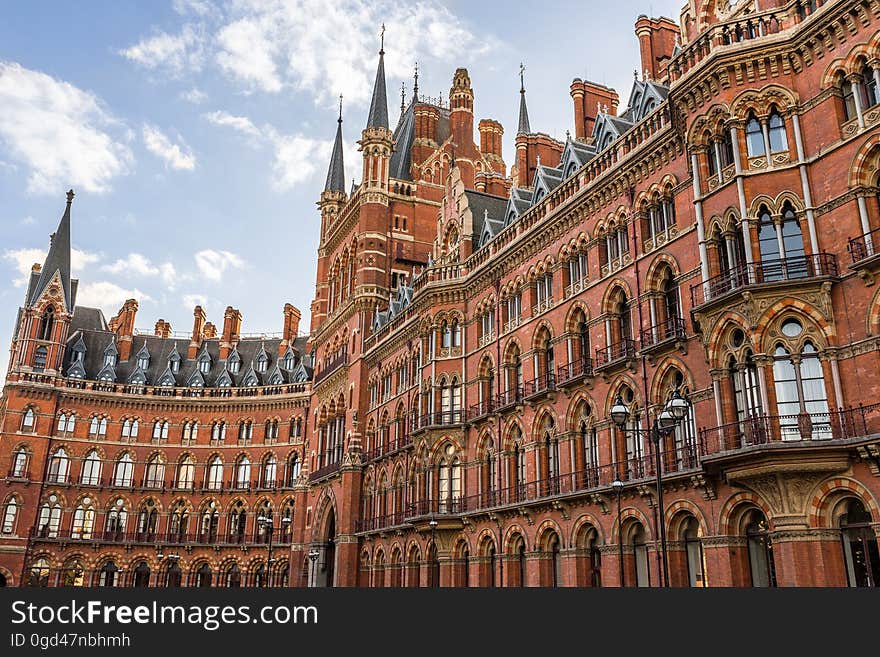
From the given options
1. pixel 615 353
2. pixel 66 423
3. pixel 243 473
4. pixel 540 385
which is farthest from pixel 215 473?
pixel 615 353

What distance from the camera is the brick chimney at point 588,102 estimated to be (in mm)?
43725

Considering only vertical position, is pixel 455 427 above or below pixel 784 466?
above

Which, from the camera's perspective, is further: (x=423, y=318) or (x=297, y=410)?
(x=297, y=410)

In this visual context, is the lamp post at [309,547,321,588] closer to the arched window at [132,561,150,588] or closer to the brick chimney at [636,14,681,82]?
the arched window at [132,561,150,588]

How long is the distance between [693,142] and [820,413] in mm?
10723

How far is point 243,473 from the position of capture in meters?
78.0

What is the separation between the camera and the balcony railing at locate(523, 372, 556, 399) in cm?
3697

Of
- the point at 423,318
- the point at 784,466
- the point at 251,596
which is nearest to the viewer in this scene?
the point at 251,596

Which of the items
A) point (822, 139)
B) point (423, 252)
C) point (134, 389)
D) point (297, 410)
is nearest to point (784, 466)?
point (822, 139)

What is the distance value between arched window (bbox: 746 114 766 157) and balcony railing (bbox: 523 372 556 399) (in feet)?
45.1

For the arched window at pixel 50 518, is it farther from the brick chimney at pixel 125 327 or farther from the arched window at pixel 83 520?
the brick chimney at pixel 125 327

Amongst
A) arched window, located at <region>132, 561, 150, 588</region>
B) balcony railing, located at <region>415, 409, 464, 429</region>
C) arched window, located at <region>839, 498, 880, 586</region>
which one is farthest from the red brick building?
arched window, located at <region>132, 561, 150, 588</region>

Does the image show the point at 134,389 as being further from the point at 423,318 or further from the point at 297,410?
the point at 423,318

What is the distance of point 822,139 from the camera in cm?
2542
